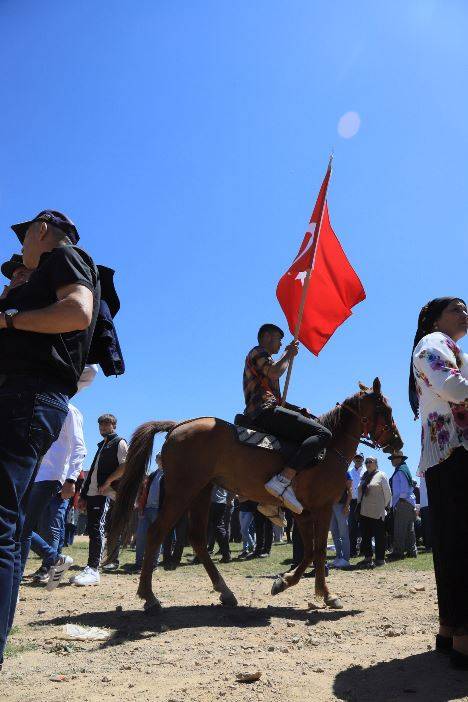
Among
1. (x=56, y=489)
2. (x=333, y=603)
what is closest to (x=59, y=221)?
(x=56, y=489)

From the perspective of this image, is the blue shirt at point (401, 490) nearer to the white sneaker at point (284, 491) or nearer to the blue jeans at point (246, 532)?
the blue jeans at point (246, 532)

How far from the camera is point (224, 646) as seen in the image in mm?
4078

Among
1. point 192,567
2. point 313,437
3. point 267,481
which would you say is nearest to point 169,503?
point 267,481

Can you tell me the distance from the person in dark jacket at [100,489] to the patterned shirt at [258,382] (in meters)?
2.49

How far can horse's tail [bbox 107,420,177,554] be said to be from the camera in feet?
20.6

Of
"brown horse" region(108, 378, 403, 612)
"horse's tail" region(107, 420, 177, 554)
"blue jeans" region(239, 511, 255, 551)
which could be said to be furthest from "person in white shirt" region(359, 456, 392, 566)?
"horse's tail" region(107, 420, 177, 554)

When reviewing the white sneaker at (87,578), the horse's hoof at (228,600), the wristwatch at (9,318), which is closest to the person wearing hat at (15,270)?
the wristwatch at (9,318)

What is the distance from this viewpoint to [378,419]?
7266 millimetres

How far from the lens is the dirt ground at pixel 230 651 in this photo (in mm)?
2982

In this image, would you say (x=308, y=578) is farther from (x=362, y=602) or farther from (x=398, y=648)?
(x=398, y=648)

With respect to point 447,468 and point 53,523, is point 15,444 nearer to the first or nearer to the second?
point 447,468

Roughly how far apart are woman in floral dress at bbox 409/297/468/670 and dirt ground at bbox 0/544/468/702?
28cm

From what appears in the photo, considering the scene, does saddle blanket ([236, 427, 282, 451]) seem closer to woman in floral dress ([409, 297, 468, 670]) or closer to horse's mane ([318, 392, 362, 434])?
horse's mane ([318, 392, 362, 434])

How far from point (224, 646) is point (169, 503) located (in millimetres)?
2091
